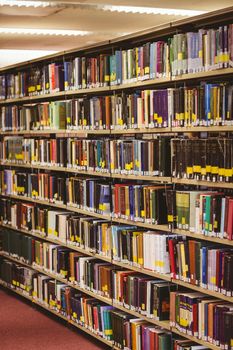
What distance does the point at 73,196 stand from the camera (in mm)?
6945

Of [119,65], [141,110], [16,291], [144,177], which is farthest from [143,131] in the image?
[16,291]

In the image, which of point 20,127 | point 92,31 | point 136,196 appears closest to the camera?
point 136,196

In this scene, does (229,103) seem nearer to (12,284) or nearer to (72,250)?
(72,250)

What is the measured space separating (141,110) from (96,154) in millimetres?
937

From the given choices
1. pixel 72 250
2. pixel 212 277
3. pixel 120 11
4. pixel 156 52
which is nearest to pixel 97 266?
pixel 72 250

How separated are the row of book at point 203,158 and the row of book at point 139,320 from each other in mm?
938

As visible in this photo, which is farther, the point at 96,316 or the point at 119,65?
the point at 96,316

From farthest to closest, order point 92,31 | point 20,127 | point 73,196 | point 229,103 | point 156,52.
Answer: point 92,31
point 20,127
point 73,196
point 156,52
point 229,103

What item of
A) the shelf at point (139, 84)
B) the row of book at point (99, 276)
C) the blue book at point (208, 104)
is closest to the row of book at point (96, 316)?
the row of book at point (99, 276)

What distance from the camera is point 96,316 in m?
6.48

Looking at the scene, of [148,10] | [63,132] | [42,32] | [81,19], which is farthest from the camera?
[42,32]

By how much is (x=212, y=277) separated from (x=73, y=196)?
7.86ft

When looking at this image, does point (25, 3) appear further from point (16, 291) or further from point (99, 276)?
point (16, 291)

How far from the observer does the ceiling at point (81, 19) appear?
7.18 m
